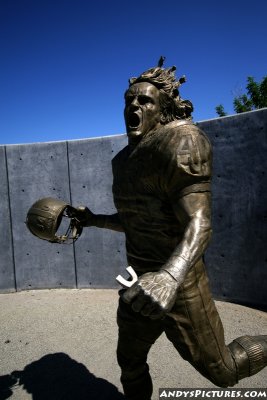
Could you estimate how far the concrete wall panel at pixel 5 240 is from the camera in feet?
17.0

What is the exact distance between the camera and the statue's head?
1.60 m

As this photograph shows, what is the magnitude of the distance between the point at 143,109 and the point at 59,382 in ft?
7.85

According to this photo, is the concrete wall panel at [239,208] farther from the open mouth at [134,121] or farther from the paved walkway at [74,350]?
the open mouth at [134,121]

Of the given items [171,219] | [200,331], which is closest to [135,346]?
[200,331]

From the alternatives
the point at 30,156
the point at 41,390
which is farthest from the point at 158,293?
the point at 30,156

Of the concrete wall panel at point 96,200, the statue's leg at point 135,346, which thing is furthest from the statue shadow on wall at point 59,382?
the concrete wall panel at point 96,200

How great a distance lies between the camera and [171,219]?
1.55 metres

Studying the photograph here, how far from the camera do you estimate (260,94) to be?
10.4 meters

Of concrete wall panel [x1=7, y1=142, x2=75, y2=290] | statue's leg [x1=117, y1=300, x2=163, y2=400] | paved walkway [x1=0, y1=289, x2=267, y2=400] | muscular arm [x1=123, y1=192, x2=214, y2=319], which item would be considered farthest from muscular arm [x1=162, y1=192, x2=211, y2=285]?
concrete wall panel [x1=7, y1=142, x2=75, y2=290]

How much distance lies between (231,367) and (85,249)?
3715 mm

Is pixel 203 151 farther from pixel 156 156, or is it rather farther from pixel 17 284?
pixel 17 284

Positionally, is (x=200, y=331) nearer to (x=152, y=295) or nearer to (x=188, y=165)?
(x=152, y=295)

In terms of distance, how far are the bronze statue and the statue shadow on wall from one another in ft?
2.82

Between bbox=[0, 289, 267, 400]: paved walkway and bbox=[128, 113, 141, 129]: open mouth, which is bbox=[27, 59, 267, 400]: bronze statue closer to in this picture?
bbox=[128, 113, 141, 129]: open mouth
